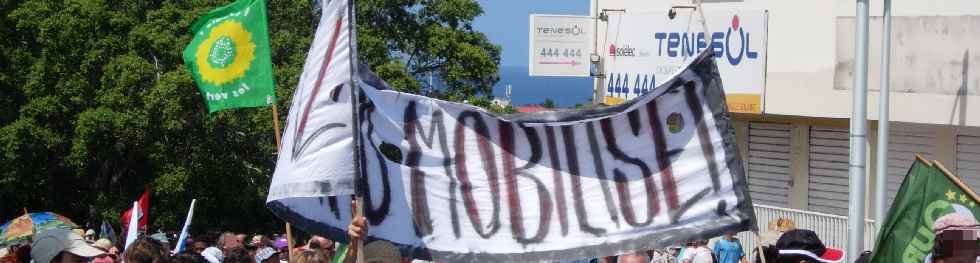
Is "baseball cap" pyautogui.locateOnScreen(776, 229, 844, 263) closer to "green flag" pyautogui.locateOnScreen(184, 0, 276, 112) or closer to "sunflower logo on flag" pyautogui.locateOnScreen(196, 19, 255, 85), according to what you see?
"green flag" pyautogui.locateOnScreen(184, 0, 276, 112)

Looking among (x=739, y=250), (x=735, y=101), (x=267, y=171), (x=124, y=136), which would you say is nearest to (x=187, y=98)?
(x=124, y=136)

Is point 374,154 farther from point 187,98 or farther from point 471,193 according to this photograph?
point 187,98

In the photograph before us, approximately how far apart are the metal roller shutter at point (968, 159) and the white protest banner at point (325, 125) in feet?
41.5

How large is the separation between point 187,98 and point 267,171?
4.10 meters

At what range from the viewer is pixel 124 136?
99.6 ft

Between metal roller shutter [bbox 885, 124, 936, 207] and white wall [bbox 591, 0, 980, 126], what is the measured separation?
590 millimetres

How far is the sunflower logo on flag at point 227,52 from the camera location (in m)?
10.7

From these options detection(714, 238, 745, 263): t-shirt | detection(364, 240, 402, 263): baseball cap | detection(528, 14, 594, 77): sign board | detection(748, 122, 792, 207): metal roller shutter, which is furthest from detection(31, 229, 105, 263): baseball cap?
detection(528, 14, 594, 77): sign board

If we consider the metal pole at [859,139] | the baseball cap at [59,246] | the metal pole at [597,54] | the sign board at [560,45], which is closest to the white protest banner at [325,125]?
the baseball cap at [59,246]

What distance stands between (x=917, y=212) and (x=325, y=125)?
2.66 metres

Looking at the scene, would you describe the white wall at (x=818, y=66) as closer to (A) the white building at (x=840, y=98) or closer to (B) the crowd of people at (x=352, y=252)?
(A) the white building at (x=840, y=98)

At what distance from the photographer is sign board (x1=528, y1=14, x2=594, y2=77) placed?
897 inches

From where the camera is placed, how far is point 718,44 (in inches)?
762

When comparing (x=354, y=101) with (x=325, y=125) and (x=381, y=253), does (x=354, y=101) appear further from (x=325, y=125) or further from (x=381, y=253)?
(x=381, y=253)
